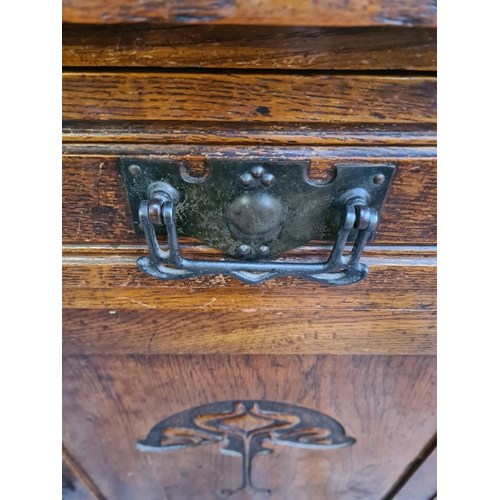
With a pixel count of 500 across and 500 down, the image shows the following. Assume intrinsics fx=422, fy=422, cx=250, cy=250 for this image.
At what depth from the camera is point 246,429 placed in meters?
0.62

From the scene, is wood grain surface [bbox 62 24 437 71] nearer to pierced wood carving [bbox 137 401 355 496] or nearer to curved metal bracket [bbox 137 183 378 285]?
curved metal bracket [bbox 137 183 378 285]

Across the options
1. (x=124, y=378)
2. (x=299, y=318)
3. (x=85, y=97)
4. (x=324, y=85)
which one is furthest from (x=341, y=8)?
(x=124, y=378)

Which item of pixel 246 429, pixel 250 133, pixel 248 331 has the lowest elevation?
pixel 246 429

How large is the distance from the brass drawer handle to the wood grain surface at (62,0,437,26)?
103 mm

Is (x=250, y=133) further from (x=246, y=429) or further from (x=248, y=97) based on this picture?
(x=246, y=429)

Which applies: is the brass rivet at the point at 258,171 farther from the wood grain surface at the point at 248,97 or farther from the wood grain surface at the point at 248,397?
the wood grain surface at the point at 248,397

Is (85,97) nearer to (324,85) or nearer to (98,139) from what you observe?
(98,139)

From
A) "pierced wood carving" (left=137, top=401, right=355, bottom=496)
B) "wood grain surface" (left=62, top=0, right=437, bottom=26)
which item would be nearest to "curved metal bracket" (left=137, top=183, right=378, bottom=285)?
"wood grain surface" (left=62, top=0, right=437, bottom=26)

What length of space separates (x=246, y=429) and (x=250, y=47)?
1.75ft

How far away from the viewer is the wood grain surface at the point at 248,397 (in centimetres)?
53

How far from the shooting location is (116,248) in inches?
14.9

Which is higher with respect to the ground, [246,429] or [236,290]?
[236,290]

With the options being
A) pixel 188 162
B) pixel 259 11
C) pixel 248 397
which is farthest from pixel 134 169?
pixel 248 397

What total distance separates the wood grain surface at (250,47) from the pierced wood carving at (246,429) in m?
0.46
